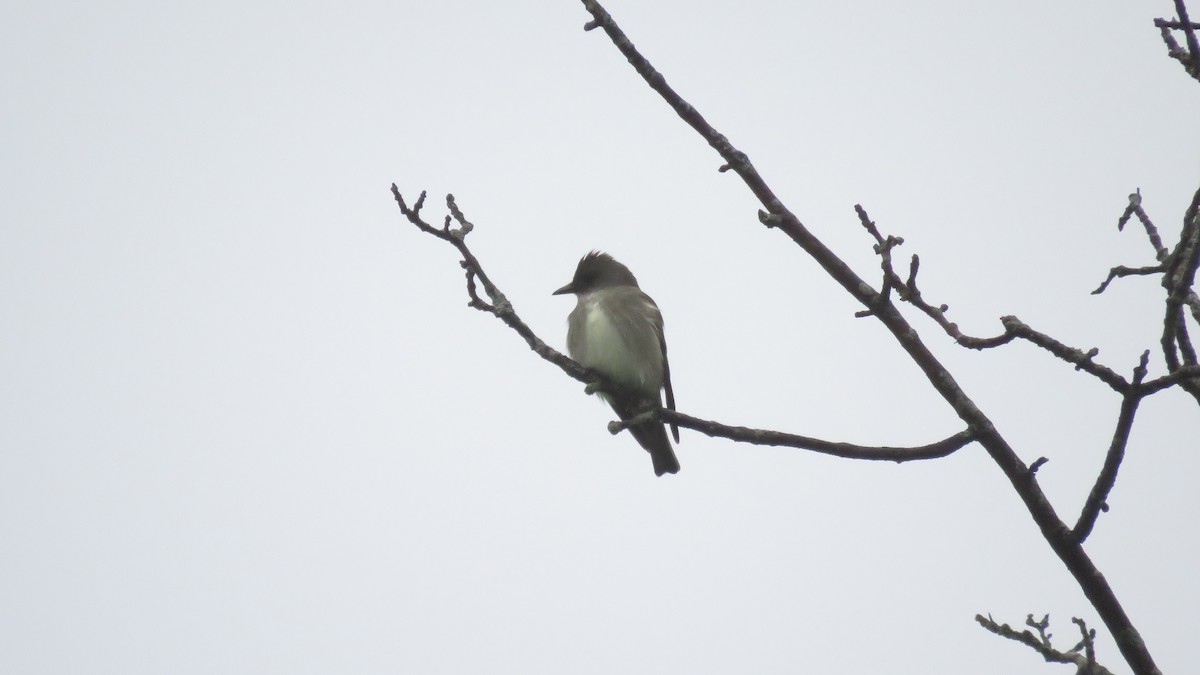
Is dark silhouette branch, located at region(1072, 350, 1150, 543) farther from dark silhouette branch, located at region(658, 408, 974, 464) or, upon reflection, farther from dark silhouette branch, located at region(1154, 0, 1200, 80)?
dark silhouette branch, located at region(1154, 0, 1200, 80)

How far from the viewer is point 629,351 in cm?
867

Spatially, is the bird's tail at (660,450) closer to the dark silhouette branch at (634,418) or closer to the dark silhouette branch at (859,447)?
the dark silhouette branch at (634,418)

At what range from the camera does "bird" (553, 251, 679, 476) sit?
28.4ft

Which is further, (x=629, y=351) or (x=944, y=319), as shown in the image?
(x=629, y=351)

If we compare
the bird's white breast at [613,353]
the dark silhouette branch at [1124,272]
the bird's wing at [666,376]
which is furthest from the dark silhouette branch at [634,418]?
the bird's wing at [666,376]

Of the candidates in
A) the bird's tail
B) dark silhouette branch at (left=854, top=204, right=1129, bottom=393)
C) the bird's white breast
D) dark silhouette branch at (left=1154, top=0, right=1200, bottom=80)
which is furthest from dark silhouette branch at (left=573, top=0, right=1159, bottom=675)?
the bird's tail

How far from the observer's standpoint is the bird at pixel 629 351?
865cm

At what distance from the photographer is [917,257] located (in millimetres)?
3414

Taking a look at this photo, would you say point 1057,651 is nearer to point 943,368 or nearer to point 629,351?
point 943,368

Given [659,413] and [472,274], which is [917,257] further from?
[472,274]

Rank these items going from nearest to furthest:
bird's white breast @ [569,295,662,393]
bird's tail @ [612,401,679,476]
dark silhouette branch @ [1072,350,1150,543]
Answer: dark silhouette branch @ [1072,350,1150,543], bird's white breast @ [569,295,662,393], bird's tail @ [612,401,679,476]

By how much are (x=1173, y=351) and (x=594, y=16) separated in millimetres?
2097

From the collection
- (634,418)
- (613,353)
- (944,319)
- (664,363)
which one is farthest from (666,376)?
(944,319)

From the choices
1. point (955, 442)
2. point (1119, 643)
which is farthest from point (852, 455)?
point (1119, 643)
